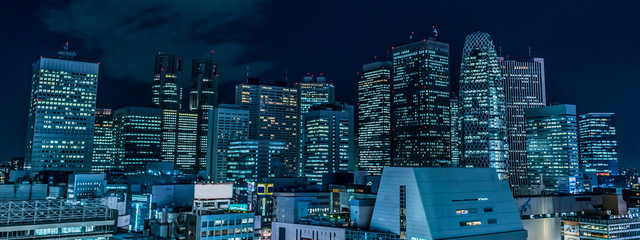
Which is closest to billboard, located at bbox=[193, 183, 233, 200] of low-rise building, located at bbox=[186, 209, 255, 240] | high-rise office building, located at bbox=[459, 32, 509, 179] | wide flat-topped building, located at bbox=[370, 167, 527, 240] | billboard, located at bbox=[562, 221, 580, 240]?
low-rise building, located at bbox=[186, 209, 255, 240]

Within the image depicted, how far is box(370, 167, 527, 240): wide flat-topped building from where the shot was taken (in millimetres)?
119562

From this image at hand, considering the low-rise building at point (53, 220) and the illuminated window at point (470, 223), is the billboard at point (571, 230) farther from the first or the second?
the low-rise building at point (53, 220)

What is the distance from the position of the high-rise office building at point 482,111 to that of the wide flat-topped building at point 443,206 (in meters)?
14.0

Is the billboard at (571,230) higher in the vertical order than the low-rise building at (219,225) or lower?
lower

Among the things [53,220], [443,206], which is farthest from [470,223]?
[53,220]

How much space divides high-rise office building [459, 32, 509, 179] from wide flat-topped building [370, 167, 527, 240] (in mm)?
14046

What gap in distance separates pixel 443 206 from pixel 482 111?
132 ft

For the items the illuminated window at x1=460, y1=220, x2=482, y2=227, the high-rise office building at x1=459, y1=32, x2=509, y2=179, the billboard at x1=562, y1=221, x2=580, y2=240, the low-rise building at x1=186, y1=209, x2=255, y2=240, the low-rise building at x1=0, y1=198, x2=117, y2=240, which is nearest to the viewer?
the low-rise building at x1=0, y1=198, x2=117, y2=240

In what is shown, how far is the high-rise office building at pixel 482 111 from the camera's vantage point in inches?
5871

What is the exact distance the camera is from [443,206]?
123 metres

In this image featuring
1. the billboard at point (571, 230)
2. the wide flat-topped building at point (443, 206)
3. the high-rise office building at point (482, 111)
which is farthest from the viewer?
the billboard at point (571, 230)

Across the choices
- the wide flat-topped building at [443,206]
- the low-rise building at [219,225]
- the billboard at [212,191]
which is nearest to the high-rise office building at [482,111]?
the wide flat-topped building at [443,206]

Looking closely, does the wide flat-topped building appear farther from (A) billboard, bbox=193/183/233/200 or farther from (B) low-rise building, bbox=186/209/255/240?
(A) billboard, bbox=193/183/233/200

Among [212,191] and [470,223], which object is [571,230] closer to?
[470,223]
